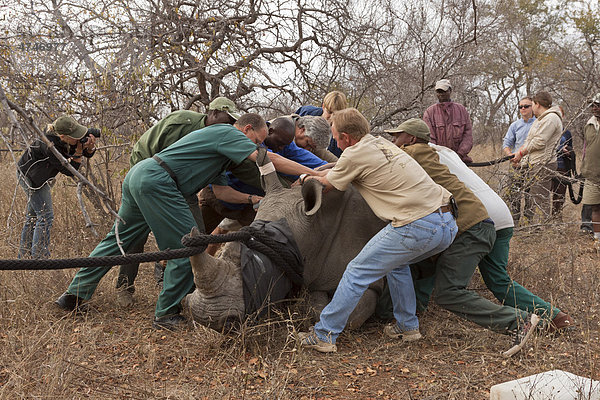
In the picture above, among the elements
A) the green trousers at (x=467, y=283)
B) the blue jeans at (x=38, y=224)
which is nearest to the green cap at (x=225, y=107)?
the green trousers at (x=467, y=283)

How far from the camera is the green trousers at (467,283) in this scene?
433cm

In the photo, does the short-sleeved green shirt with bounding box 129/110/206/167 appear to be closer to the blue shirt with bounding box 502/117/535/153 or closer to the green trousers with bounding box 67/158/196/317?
the green trousers with bounding box 67/158/196/317

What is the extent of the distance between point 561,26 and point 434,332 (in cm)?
2119

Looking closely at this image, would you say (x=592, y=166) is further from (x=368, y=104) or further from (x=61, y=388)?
(x=61, y=388)

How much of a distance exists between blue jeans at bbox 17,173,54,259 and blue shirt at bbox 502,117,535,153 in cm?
678

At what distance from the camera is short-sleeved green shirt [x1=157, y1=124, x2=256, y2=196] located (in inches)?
187

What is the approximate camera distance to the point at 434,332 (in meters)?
4.68

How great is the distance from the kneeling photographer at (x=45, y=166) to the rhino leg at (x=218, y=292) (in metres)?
2.79

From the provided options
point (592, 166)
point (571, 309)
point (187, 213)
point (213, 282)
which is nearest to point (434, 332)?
point (571, 309)

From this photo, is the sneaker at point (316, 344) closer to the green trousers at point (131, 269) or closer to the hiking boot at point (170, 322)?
the hiking boot at point (170, 322)

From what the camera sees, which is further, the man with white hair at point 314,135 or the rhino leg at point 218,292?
the man with white hair at point 314,135

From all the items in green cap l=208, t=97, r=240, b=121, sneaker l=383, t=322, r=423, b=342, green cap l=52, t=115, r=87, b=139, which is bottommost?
sneaker l=383, t=322, r=423, b=342

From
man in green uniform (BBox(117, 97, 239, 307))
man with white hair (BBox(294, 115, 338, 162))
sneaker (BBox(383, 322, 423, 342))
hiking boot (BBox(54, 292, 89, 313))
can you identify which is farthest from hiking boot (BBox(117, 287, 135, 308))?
sneaker (BBox(383, 322, 423, 342))

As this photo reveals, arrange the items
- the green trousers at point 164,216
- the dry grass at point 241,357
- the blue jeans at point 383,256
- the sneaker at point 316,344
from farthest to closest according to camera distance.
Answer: the green trousers at point 164,216, the sneaker at point 316,344, the blue jeans at point 383,256, the dry grass at point 241,357
